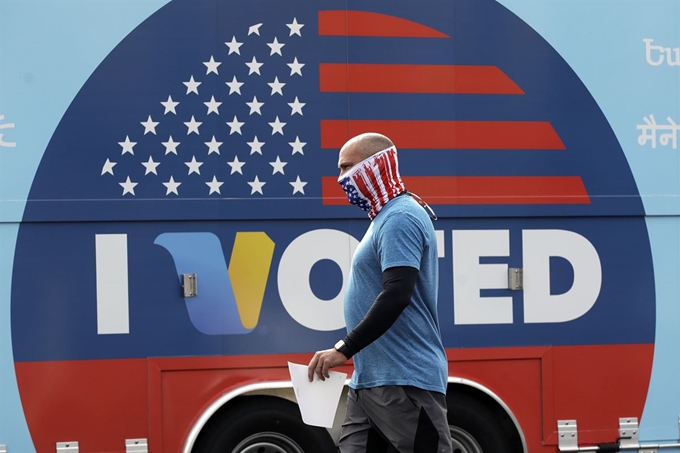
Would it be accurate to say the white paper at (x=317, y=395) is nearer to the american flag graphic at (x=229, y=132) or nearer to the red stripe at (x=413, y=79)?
the american flag graphic at (x=229, y=132)

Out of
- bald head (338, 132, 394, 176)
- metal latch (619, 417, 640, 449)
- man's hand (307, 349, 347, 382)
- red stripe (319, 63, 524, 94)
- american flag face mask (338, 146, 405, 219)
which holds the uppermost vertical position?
red stripe (319, 63, 524, 94)

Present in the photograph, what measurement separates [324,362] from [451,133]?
2.02 meters

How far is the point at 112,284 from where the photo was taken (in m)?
4.34

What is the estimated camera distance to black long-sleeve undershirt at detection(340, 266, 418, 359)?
2984 mm

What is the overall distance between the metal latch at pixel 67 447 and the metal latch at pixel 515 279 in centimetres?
264

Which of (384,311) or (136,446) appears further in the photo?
(136,446)

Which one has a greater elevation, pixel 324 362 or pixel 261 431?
pixel 324 362

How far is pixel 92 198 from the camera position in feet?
14.2

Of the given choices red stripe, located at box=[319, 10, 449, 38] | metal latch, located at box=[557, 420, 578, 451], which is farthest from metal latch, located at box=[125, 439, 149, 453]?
red stripe, located at box=[319, 10, 449, 38]

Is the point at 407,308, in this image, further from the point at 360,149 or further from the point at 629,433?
the point at 629,433

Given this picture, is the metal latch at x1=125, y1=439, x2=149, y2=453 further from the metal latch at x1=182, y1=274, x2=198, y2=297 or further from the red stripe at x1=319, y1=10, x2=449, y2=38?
the red stripe at x1=319, y1=10, x2=449, y2=38

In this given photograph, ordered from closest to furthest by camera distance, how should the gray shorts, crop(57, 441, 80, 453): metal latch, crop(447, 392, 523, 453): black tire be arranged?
the gray shorts
crop(57, 441, 80, 453): metal latch
crop(447, 392, 523, 453): black tire

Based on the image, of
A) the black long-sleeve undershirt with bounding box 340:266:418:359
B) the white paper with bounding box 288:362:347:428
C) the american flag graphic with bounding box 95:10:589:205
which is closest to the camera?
the black long-sleeve undershirt with bounding box 340:266:418:359

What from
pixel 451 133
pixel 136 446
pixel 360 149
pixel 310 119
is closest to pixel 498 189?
pixel 451 133
